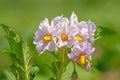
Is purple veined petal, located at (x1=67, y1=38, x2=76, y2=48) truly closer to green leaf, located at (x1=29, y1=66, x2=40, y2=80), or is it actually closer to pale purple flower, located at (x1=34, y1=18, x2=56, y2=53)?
pale purple flower, located at (x1=34, y1=18, x2=56, y2=53)

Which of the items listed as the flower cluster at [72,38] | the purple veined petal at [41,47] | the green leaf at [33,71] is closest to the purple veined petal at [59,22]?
the flower cluster at [72,38]

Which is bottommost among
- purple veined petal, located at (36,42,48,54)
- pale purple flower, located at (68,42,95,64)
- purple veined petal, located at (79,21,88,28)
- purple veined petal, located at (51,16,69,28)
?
pale purple flower, located at (68,42,95,64)

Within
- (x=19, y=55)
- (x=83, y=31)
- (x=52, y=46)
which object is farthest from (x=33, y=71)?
(x=83, y=31)

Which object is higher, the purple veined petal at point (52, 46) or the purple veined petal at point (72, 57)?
the purple veined petal at point (52, 46)

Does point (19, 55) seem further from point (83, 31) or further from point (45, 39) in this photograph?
point (83, 31)

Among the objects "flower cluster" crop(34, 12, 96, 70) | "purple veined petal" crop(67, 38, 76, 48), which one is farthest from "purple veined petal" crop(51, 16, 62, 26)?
"purple veined petal" crop(67, 38, 76, 48)

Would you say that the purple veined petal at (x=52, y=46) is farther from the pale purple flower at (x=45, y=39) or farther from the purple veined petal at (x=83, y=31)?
the purple veined petal at (x=83, y=31)
